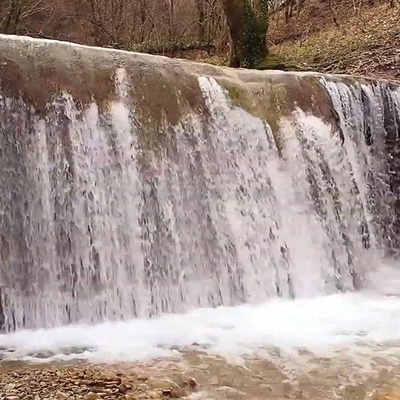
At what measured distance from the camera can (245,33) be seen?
34.6 ft

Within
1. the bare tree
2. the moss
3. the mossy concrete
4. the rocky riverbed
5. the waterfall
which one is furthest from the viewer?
the bare tree

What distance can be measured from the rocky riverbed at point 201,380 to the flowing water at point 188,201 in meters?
0.34

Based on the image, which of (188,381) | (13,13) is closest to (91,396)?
(188,381)

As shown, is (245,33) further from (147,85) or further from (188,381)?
(188,381)

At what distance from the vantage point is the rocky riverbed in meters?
3.56

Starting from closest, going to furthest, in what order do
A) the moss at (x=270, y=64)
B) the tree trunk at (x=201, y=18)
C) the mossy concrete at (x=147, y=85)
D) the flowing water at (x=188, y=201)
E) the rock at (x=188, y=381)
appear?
the rock at (x=188, y=381), the flowing water at (x=188, y=201), the mossy concrete at (x=147, y=85), the moss at (x=270, y=64), the tree trunk at (x=201, y=18)

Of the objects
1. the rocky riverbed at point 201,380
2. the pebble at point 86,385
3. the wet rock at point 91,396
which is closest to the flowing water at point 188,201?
the rocky riverbed at point 201,380

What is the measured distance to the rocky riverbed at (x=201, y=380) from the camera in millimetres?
3564

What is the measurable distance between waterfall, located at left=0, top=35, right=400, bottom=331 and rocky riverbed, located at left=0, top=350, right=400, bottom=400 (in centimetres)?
122

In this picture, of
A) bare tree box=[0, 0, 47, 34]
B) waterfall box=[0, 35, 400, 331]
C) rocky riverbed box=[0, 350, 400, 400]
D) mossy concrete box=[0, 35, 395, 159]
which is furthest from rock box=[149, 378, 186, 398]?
bare tree box=[0, 0, 47, 34]

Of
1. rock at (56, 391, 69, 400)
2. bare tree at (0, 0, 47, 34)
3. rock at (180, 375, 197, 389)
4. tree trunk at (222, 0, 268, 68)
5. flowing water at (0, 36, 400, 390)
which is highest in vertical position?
bare tree at (0, 0, 47, 34)

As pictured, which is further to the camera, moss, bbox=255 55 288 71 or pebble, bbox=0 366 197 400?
moss, bbox=255 55 288 71

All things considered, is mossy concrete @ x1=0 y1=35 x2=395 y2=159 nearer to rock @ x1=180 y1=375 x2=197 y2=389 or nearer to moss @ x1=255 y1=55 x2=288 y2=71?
rock @ x1=180 y1=375 x2=197 y2=389

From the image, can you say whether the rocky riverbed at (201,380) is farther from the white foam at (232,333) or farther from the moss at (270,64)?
the moss at (270,64)
